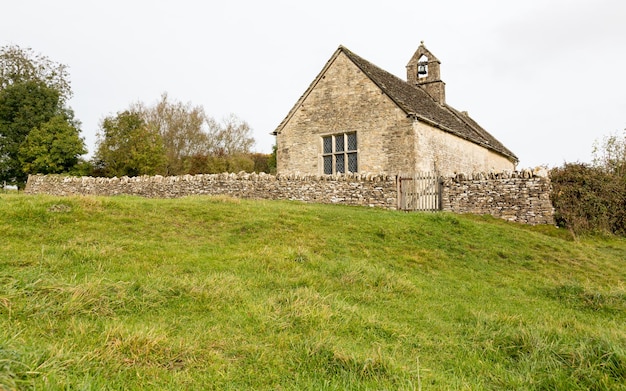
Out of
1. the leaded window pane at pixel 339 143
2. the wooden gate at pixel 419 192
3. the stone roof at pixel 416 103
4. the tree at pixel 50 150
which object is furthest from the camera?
the tree at pixel 50 150

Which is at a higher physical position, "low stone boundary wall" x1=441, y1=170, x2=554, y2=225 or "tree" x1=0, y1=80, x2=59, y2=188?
"tree" x1=0, y1=80, x2=59, y2=188

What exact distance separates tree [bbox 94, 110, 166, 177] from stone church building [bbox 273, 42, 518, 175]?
18483mm

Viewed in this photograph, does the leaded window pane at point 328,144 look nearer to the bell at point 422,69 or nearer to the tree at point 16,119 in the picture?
the bell at point 422,69

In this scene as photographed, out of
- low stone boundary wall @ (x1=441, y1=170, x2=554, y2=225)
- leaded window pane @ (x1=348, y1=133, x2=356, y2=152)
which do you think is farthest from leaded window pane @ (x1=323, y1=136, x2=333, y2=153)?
low stone boundary wall @ (x1=441, y1=170, x2=554, y2=225)

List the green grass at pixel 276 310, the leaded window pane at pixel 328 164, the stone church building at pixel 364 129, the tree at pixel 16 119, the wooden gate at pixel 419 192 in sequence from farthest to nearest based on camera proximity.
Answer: the tree at pixel 16 119, the leaded window pane at pixel 328 164, the stone church building at pixel 364 129, the wooden gate at pixel 419 192, the green grass at pixel 276 310

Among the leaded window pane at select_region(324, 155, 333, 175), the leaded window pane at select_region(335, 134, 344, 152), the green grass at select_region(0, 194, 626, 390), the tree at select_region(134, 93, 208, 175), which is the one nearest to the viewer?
the green grass at select_region(0, 194, 626, 390)

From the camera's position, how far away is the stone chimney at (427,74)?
29062 millimetres

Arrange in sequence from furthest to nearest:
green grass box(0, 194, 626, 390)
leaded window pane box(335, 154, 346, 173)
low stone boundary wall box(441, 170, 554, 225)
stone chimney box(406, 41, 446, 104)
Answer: stone chimney box(406, 41, 446, 104) < leaded window pane box(335, 154, 346, 173) < low stone boundary wall box(441, 170, 554, 225) < green grass box(0, 194, 626, 390)

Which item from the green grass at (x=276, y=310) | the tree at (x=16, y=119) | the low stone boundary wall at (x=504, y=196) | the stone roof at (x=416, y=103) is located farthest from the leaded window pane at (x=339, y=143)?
the tree at (x=16, y=119)

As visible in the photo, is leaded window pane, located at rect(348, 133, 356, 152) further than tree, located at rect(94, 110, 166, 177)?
No

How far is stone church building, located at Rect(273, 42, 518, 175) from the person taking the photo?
2095cm

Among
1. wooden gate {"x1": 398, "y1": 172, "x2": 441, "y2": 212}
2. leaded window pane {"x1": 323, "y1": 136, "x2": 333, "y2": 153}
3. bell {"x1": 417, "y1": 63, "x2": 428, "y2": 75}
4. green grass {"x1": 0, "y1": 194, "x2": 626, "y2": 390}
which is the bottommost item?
green grass {"x1": 0, "y1": 194, "x2": 626, "y2": 390}

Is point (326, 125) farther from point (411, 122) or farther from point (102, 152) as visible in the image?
point (102, 152)

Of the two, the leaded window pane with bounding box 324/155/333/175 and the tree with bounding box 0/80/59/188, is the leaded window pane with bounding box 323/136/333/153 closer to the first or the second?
the leaded window pane with bounding box 324/155/333/175
